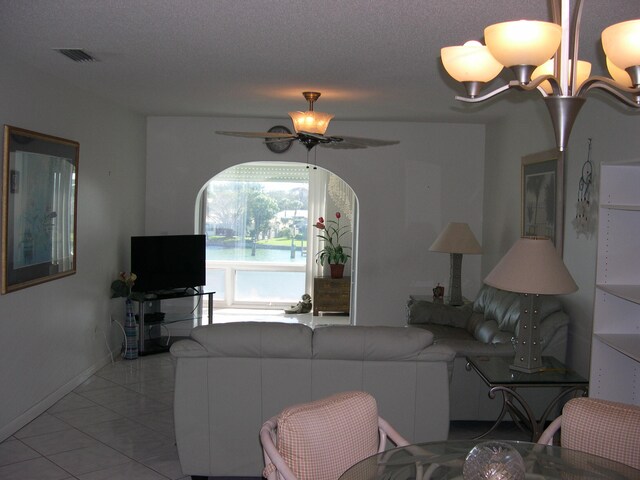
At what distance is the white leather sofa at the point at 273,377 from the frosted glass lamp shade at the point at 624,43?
6.97 feet

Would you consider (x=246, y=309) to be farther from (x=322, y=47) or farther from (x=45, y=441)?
(x=322, y=47)

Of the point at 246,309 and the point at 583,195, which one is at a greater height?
the point at 583,195

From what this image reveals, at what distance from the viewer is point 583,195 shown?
5.05 metres

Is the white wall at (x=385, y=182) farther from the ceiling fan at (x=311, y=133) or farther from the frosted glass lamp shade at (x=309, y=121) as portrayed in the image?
the frosted glass lamp shade at (x=309, y=121)

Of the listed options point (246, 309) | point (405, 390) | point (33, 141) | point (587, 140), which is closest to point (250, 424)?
point (405, 390)

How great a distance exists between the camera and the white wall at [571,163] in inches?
180

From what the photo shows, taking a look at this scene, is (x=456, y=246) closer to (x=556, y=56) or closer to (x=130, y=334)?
(x=130, y=334)

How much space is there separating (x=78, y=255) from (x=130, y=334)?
4.24 ft

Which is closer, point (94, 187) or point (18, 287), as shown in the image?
point (18, 287)

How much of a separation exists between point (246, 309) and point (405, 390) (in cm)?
677

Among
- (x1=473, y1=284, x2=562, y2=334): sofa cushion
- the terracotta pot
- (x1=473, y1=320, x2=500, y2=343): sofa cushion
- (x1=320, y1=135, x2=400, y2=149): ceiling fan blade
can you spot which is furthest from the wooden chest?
(x1=320, y1=135, x2=400, y2=149): ceiling fan blade

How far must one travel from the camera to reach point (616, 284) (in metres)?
3.94

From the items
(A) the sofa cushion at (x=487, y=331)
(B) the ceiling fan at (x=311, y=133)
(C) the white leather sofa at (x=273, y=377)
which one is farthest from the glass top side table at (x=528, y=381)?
(B) the ceiling fan at (x=311, y=133)

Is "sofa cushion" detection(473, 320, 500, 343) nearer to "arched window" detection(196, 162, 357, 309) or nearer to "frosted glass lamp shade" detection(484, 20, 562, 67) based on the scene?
"frosted glass lamp shade" detection(484, 20, 562, 67)
